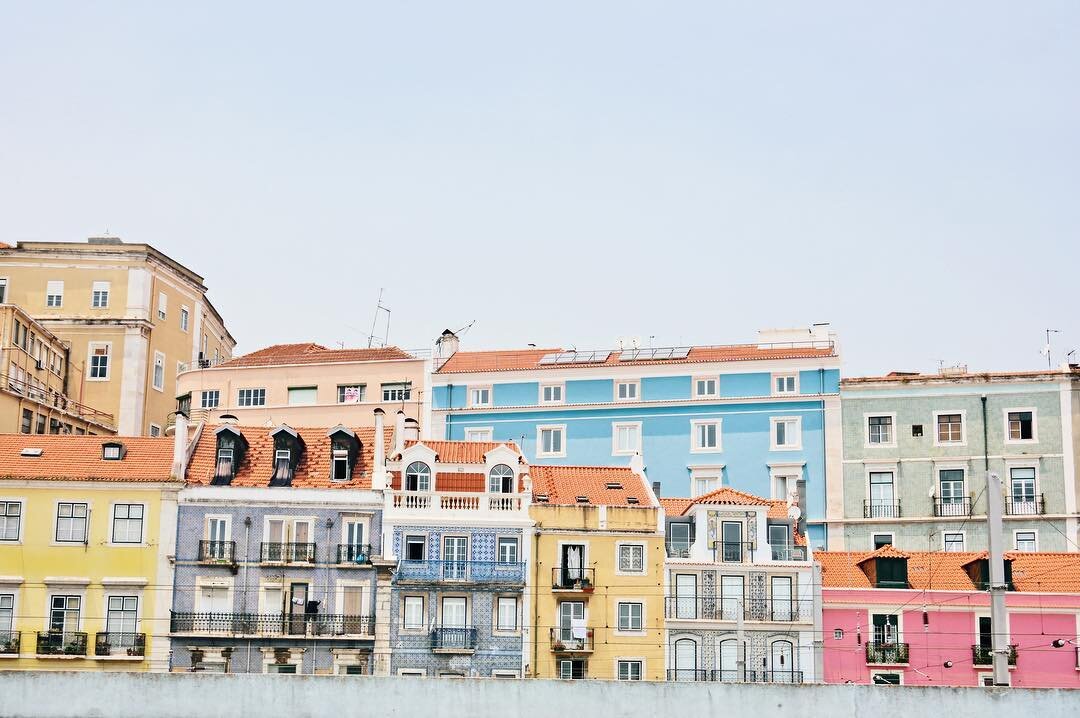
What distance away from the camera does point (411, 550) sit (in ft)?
209

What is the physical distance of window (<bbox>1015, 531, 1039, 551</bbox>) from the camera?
243 ft

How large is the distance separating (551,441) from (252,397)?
1624 centimetres

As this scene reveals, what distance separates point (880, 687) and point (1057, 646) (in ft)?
51.9

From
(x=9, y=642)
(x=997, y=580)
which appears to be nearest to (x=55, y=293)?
(x=9, y=642)

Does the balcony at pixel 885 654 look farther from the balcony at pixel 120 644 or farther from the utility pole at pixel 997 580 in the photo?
the balcony at pixel 120 644

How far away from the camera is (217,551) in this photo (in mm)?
63594

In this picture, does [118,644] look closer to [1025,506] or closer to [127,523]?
[127,523]

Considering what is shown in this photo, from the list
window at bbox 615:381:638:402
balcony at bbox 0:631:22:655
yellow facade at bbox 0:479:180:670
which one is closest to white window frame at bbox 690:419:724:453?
window at bbox 615:381:638:402

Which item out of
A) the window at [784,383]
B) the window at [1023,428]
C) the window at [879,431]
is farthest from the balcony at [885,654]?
the window at [784,383]

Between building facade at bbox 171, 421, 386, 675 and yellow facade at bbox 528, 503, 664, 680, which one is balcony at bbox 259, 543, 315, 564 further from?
yellow facade at bbox 528, 503, 664, 680

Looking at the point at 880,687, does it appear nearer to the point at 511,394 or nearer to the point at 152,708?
the point at 152,708

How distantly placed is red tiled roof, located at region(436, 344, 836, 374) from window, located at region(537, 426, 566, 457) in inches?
123

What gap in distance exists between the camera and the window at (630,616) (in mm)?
63750

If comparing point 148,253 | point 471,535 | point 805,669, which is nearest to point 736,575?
point 805,669
